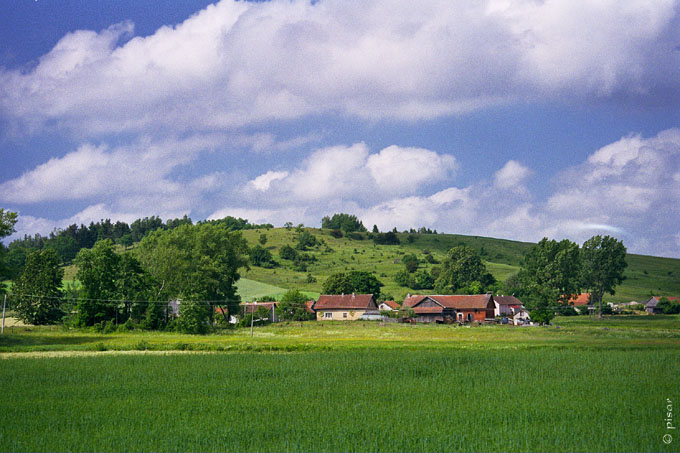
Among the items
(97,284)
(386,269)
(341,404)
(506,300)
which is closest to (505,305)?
(506,300)

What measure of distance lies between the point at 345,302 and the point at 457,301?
22.8 m

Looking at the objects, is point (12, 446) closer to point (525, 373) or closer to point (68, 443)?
point (68, 443)

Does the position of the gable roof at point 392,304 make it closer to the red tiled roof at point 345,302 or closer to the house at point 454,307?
the red tiled roof at point 345,302

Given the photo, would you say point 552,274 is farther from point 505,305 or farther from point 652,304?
point 652,304

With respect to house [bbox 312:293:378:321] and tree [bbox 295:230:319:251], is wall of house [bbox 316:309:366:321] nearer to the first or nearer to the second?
house [bbox 312:293:378:321]

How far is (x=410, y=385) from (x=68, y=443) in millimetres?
15269

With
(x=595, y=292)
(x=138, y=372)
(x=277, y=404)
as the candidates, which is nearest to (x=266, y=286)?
(x=595, y=292)

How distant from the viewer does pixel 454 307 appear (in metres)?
115

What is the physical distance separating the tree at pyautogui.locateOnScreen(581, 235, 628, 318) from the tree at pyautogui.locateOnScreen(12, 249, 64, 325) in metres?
96.7

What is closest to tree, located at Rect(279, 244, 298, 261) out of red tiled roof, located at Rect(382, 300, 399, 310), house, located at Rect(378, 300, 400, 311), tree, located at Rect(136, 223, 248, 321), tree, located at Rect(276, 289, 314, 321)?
house, located at Rect(378, 300, 400, 311)

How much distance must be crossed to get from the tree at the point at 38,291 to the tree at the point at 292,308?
123 ft

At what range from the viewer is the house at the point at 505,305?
127 m

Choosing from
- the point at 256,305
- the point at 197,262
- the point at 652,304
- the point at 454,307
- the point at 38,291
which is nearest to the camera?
the point at 38,291

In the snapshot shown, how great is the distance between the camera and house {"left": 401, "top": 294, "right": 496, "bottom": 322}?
11194cm
